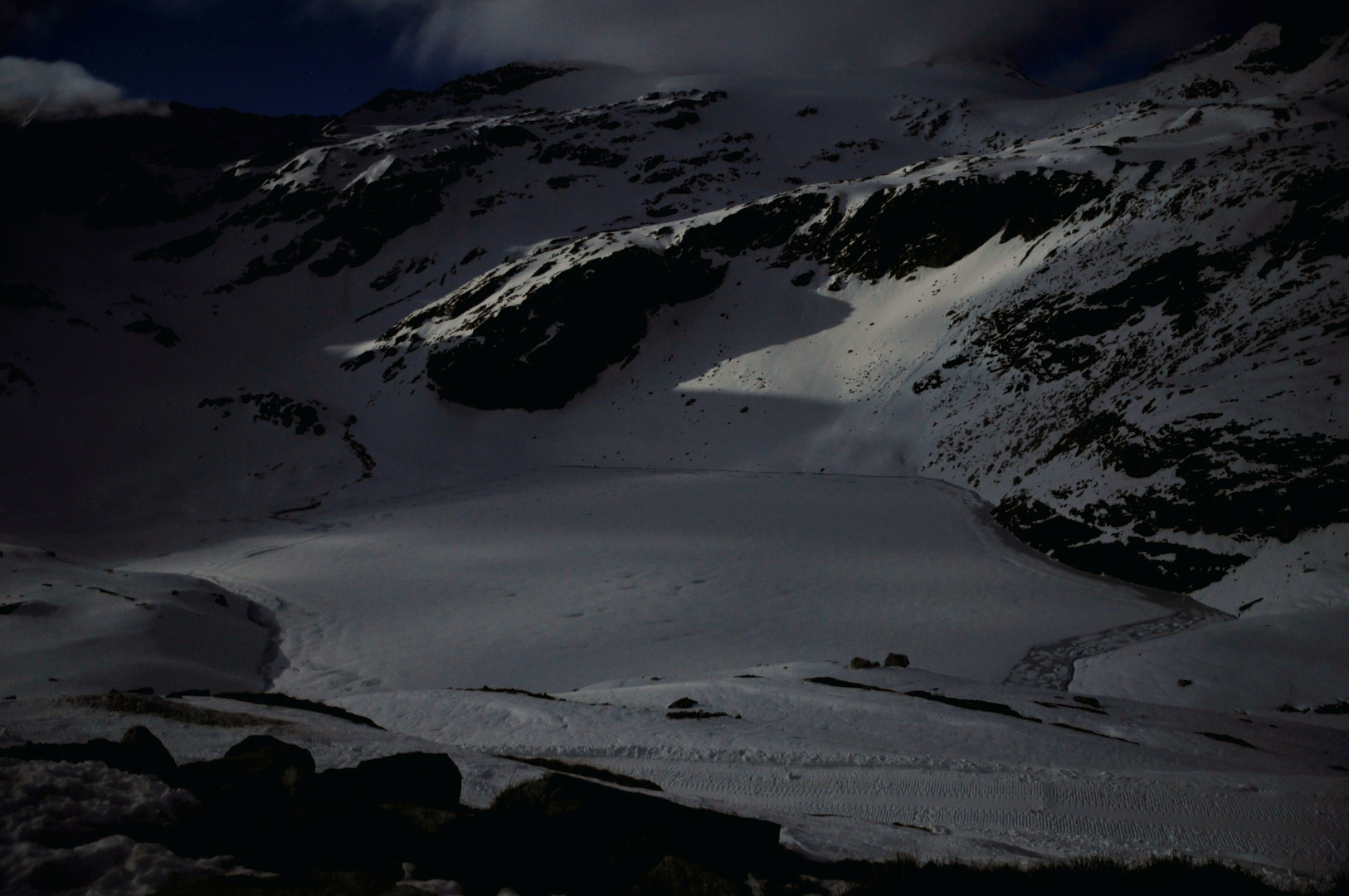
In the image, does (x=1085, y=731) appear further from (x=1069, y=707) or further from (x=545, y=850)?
(x=545, y=850)

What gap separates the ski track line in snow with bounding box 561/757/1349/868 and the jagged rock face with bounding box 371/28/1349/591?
38.8 feet

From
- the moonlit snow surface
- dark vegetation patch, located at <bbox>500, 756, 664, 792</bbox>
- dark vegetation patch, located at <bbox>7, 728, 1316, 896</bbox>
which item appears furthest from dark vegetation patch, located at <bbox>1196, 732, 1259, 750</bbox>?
dark vegetation patch, located at <bbox>500, 756, 664, 792</bbox>

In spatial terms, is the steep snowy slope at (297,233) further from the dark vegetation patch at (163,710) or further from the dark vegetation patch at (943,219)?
the dark vegetation patch at (163,710)

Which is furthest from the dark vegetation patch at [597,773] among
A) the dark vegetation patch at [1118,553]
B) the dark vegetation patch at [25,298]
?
the dark vegetation patch at [25,298]

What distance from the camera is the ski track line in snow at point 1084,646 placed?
1177 cm

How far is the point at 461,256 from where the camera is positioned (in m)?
64.3

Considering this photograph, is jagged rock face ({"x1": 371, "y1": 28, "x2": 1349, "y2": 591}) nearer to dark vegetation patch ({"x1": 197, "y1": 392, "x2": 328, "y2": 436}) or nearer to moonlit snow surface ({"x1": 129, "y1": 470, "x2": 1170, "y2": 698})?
moonlit snow surface ({"x1": 129, "y1": 470, "x2": 1170, "y2": 698})

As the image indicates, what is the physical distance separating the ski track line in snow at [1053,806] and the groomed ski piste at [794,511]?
55 millimetres

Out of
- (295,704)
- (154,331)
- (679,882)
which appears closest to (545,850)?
(679,882)

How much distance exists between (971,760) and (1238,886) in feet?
13.4

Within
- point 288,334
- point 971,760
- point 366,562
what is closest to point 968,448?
point 971,760

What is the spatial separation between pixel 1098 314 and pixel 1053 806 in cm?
2591

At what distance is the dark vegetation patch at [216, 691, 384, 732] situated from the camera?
8102 mm

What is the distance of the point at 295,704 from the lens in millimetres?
8547
